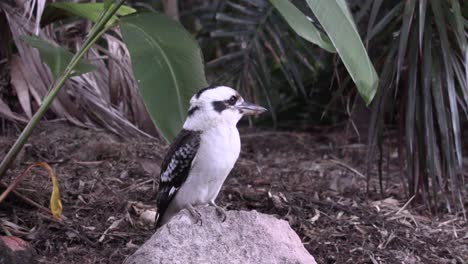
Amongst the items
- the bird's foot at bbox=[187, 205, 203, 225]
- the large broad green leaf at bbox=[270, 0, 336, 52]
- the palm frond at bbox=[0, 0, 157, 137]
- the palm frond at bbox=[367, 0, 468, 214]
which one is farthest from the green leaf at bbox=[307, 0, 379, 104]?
the palm frond at bbox=[0, 0, 157, 137]

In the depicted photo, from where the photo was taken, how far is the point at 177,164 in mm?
4305

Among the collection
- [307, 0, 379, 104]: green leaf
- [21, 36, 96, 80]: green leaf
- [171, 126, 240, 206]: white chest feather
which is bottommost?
[171, 126, 240, 206]: white chest feather

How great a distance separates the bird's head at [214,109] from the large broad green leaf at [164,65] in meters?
0.07

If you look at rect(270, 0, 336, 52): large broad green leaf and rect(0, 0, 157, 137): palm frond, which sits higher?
rect(270, 0, 336, 52): large broad green leaf

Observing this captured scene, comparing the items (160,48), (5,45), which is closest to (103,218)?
(160,48)

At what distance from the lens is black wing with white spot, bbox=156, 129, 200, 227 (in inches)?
167

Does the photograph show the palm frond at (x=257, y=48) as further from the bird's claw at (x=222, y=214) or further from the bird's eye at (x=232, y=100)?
the bird's claw at (x=222, y=214)

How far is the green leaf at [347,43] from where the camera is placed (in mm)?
3457

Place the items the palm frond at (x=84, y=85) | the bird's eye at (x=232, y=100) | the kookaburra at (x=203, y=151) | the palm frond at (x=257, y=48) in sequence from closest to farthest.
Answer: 1. the kookaburra at (x=203, y=151)
2. the bird's eye at (x=232, y=100)
3. the palm frond at (x=84, y=85)
4. the palm frond at (x=257, y=48)

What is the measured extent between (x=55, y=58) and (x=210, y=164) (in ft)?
3.23

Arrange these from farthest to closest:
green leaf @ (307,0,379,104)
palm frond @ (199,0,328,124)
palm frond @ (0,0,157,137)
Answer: palm frond @ (199,0,328,124) < palm frond @ (0,0,157,137) < green leaf @ (307,0,379,104)

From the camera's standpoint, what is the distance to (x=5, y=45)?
5.70m

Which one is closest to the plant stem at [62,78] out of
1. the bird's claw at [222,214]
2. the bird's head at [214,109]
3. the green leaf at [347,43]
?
the bird's head at [214,109]

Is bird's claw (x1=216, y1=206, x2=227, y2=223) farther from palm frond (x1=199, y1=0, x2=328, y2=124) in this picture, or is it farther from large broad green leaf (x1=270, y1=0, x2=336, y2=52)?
palm frond (x1=199, y1=0, x2=328, y2=124)
